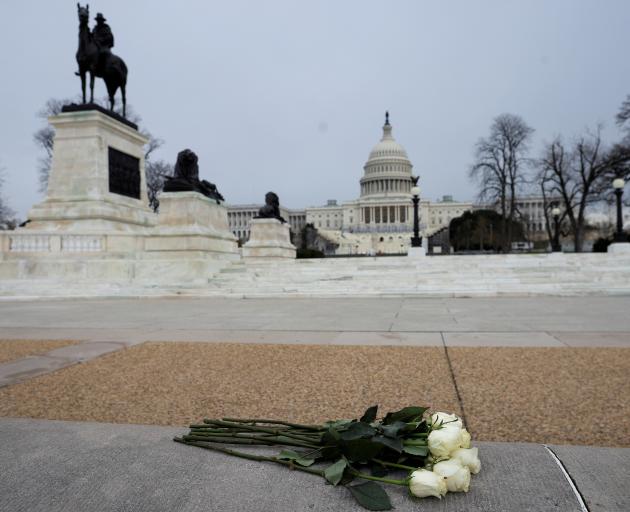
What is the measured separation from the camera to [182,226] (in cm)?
2008

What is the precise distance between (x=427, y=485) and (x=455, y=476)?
13 cm

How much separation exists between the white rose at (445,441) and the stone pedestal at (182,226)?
1858 cm

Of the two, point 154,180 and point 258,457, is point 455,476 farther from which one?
point 154,180

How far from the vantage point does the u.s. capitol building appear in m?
129

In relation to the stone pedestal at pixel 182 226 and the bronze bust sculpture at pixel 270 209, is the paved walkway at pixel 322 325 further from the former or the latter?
the bronze bust sculpture at pixel 270 209

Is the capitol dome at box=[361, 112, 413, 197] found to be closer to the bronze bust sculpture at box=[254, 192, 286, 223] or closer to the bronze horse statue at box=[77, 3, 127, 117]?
the bronze bust sculpture at box=[254, 192, 286, 223]

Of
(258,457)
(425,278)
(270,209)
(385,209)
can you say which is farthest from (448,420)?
(385,209)

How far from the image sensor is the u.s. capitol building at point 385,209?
129m

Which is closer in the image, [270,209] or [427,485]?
[427,485]

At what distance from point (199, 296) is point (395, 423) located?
15229 mm

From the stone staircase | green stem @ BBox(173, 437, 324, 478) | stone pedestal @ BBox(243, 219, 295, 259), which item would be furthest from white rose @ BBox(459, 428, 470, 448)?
stone pedestal @ BBox(243, 219, 295, 259)

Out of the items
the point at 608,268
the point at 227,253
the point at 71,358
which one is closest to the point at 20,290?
the point at 227,253

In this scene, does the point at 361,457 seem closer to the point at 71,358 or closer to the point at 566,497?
the point at 566,497

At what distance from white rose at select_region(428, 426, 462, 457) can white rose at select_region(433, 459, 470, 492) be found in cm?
6
